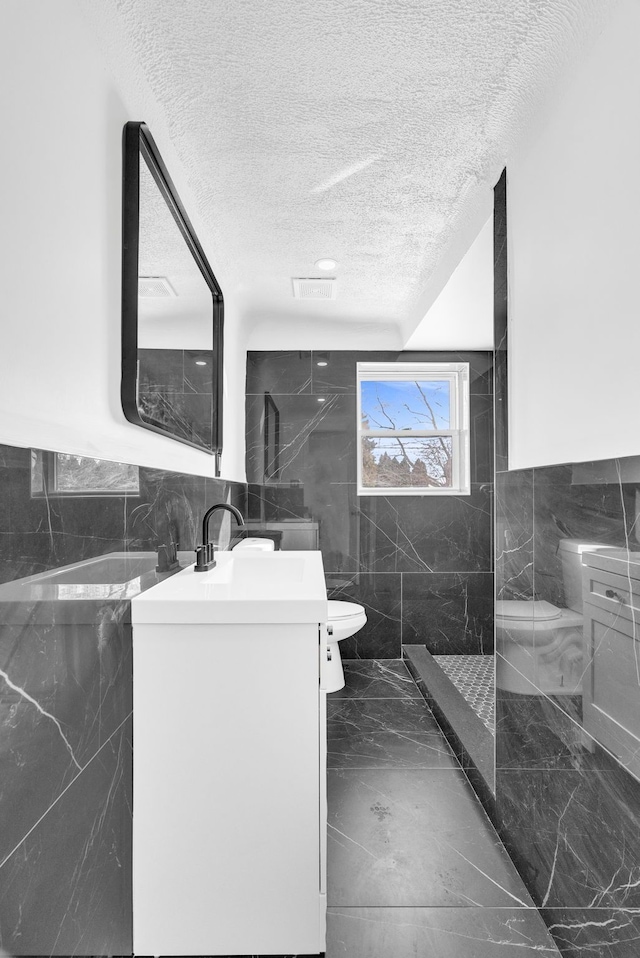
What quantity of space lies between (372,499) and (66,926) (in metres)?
2.92

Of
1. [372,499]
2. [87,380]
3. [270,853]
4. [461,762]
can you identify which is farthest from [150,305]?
[372,499]

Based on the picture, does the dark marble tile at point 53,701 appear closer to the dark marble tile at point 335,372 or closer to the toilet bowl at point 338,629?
the toilet bowl at point 338,629

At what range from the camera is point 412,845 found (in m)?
1.80

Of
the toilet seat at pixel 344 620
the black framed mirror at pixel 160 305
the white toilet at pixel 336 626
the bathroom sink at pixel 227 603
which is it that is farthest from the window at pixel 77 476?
the toilet seat at pixel 344 620

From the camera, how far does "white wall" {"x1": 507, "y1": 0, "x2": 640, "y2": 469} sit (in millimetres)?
1143

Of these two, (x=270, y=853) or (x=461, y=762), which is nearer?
(x=270, y=853)

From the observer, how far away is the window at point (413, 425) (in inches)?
151

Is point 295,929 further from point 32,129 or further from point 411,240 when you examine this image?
point 411,240

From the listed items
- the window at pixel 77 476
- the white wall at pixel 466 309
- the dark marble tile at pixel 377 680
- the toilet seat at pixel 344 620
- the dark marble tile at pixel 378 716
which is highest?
the white wall at pixel 466 309

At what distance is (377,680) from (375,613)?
0.50 metres

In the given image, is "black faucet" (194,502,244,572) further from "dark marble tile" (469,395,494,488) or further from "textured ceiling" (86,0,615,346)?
"dark marble tile" (469,395,494,488)

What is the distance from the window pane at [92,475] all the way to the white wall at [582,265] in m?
1.12

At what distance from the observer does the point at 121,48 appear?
1.32 metres

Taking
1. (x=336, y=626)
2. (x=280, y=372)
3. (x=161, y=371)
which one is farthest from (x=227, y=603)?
(x=280, y=372)
